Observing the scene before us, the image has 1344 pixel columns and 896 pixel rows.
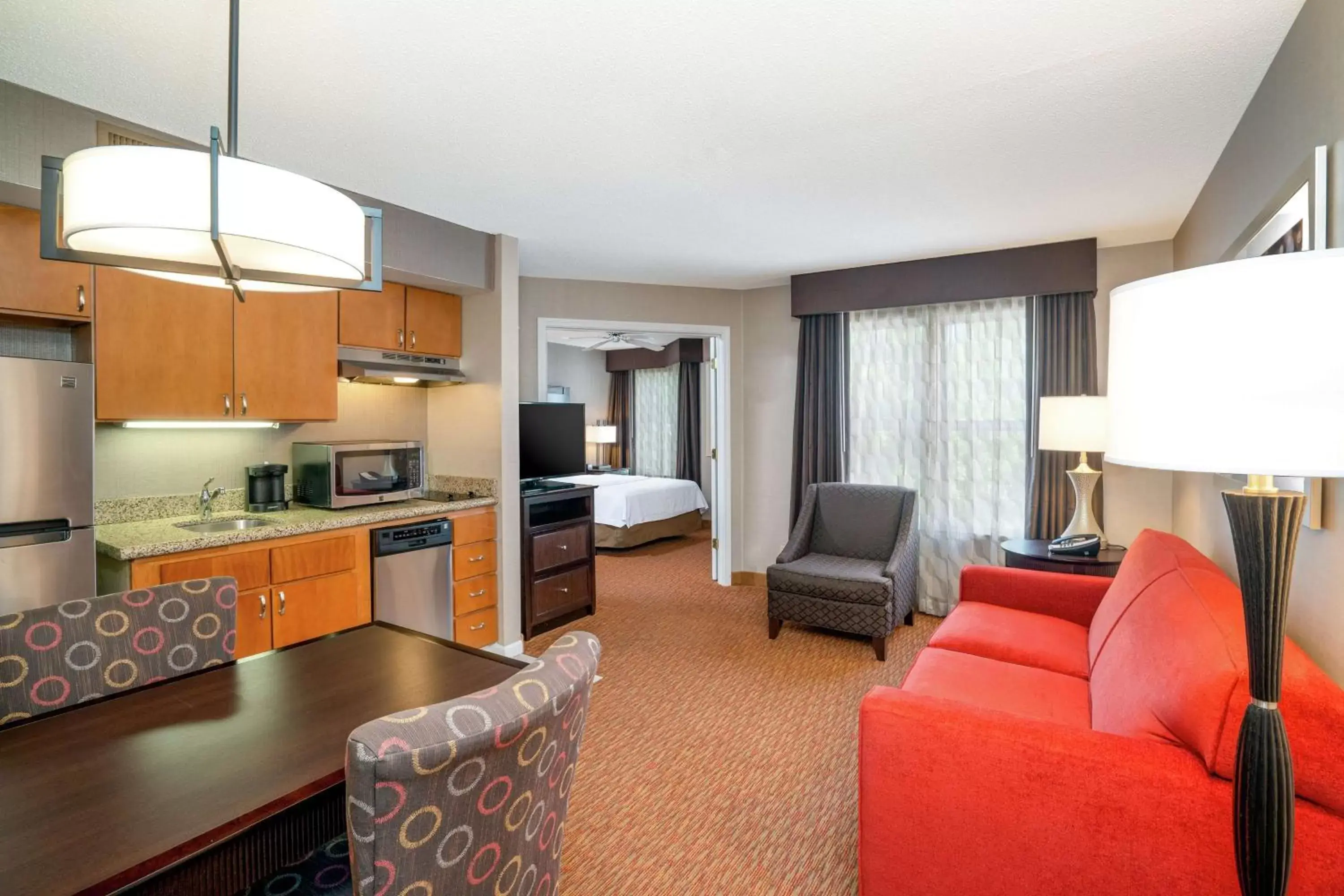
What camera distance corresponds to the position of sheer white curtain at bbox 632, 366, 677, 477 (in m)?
9.15

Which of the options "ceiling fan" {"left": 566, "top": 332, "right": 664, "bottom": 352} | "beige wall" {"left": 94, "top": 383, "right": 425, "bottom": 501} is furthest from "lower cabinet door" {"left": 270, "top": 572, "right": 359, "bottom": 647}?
"ceiling fan" {"left": 566, "top": 332, "right": 664, "bottom": 352}

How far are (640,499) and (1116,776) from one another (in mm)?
5414

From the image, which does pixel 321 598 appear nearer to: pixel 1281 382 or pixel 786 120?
pixel 786 120

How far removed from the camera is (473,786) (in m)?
0.90

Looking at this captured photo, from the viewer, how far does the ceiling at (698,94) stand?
1.74 m

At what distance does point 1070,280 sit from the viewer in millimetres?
3963

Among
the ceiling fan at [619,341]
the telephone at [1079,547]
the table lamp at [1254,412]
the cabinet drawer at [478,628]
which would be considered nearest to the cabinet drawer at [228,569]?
the cabinet drawer at [478,628]

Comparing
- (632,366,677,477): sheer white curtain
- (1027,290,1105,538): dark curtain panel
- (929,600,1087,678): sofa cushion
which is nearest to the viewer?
(929,600,1087,678): sofa cushion

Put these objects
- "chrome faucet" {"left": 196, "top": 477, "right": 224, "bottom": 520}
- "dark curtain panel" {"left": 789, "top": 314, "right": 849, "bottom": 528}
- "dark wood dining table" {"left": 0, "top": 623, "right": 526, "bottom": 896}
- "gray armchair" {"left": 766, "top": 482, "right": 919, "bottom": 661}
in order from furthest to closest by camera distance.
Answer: "dark curtain panel" {"left": 789, "top": 314, "right": 849, "bottom": 528}
"gray armchair" {"left": 766, "top": 482, "right": 919, "bottom": 661}
"chrome faucet" {"left": 196, "top": 477, "right": 224, "bottom": 520}
"dark wood dining table" {"left": 0, "top": 623, "right": 526, "bottom": 896}

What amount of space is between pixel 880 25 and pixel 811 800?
8.18 feet

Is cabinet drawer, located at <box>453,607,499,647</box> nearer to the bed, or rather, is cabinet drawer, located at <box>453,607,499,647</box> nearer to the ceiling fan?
the bed

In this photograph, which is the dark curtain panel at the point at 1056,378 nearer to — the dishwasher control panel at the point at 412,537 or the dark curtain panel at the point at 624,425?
the dishwasher control panel at the point at 412,537

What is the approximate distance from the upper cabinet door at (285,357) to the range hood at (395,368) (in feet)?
0.28

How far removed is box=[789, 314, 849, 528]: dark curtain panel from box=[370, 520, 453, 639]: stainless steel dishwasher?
263cm
